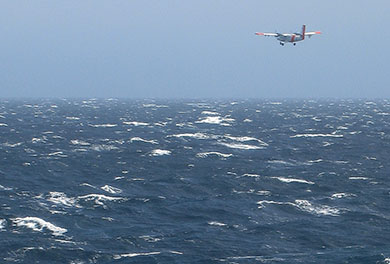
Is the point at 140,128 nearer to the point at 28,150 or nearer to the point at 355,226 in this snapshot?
the point at 28,150

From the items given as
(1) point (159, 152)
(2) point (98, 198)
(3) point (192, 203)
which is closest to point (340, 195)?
(3) point (192, 203)

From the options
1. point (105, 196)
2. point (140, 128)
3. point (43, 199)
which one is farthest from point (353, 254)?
point (140, 128)

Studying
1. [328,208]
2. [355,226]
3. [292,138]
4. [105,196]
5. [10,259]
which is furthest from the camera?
[292,138]

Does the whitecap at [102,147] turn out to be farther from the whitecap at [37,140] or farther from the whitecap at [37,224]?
the whitecap at [37,224]

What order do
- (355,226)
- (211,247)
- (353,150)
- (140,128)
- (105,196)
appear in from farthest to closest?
(140,128) → (353,150) → (105,196) → (355,226) → (211,247)

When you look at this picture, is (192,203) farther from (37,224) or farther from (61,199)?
(37,224)

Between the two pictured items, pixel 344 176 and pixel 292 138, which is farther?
pixel 292 138

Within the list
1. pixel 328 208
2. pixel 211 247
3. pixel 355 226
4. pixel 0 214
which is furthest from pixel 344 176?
pixel 0 214
